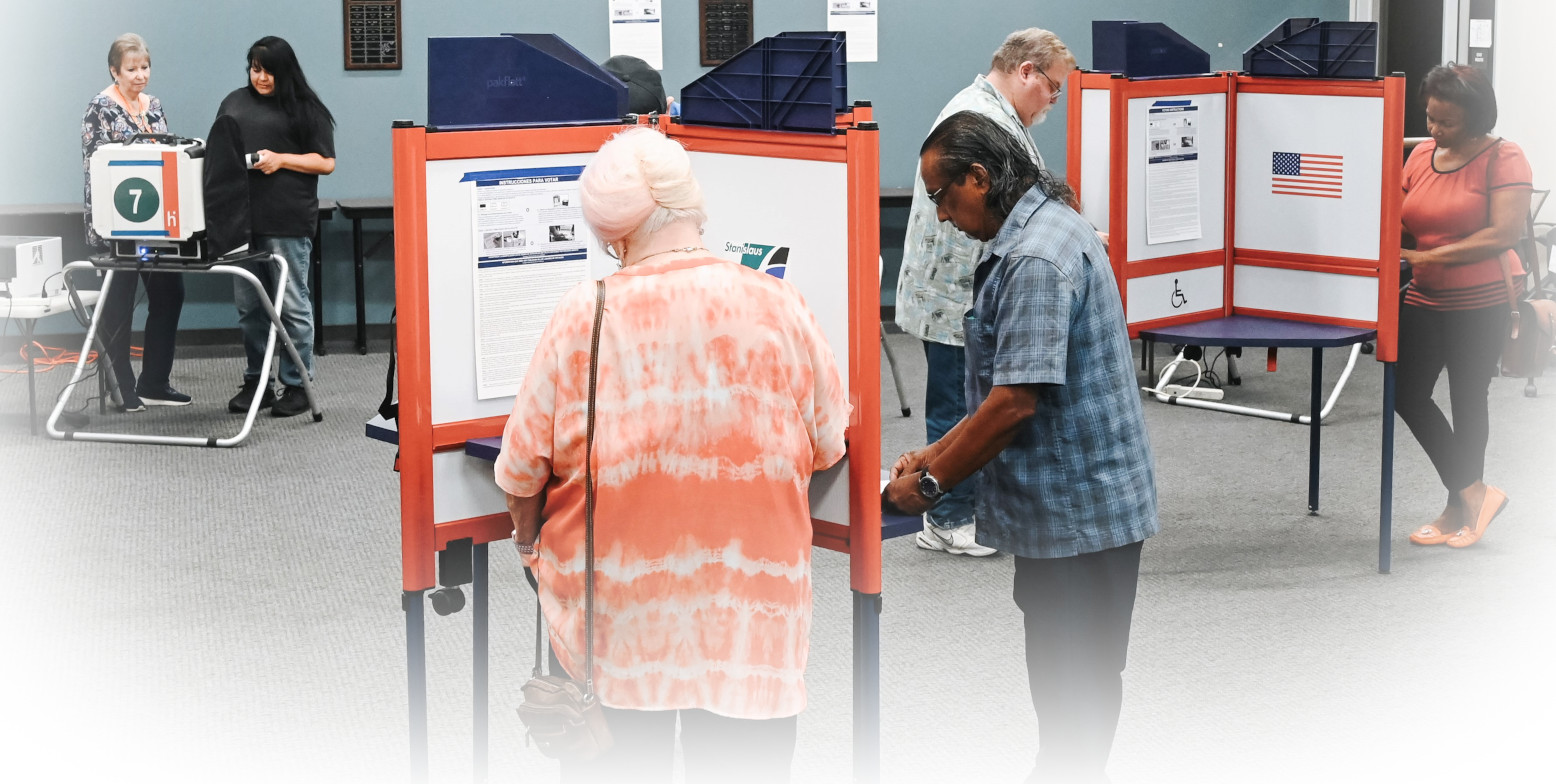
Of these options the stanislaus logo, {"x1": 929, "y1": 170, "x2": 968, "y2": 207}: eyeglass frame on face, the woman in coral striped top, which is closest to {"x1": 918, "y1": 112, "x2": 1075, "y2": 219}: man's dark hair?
{"x1": 929, "y1": 170, "x2": 968, "y2": 207}: eyeglass frame on face

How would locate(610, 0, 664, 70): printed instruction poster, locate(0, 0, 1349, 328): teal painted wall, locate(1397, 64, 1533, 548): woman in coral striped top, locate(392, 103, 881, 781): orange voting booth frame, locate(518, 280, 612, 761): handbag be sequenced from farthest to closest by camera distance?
1. locate(610, 0, 664, 70): printed instruction poster
2. locate(0, 0, 1349, 328): teal painted wall
3. locate(1397, 64, 1533, 548): woman in coral striped top
4. locate(392, 103, 881, 781): orange voting booth frame
5. locate(518, 280, 612, 761): handbag

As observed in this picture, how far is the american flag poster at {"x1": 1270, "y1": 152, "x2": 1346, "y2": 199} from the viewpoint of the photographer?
4094 millimetres

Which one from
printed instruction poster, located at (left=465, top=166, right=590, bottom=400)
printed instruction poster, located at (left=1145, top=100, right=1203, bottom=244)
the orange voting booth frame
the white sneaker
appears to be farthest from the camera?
the white sneaker

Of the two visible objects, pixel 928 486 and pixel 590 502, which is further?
pixel 928 486

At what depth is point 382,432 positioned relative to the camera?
258cm

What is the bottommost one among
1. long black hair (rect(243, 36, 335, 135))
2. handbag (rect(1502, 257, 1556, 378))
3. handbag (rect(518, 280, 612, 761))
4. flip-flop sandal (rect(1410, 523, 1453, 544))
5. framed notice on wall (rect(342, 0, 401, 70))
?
flip-flop sandal (rect(1410, 523, 1453, 544))

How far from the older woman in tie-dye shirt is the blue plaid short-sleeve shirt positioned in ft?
1.25

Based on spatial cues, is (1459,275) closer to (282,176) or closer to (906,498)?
(906,498)

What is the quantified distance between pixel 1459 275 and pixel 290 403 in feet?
14.0

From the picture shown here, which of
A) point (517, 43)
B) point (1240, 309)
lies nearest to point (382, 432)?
point (517, 43)

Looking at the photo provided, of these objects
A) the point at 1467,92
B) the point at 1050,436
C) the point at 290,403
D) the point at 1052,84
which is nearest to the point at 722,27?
the point at 290,403

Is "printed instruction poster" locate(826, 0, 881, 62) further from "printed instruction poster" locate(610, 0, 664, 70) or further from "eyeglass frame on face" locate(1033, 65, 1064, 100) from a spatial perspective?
"eyeglass frame on face" locate(1033, 65, 1064, 100)

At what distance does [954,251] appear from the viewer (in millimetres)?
4012

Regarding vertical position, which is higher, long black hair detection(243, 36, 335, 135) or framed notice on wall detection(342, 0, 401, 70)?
framed notice on wall detection(342, 0, 401, 70)
